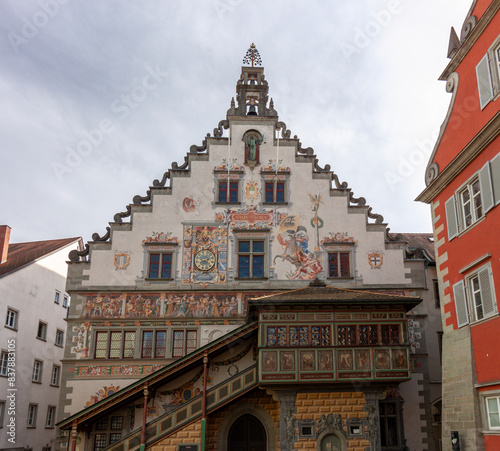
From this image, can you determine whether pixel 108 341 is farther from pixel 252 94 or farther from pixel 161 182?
pixel 252 94

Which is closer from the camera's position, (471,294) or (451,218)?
(471,294)

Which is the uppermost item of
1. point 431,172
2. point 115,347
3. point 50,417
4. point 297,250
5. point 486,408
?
point 431,172

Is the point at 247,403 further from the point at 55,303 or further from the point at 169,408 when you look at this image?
the point at 55,303

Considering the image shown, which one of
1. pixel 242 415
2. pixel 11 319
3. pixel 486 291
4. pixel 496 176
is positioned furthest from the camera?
pixel 11 319

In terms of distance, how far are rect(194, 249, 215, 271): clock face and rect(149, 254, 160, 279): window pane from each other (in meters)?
1.50

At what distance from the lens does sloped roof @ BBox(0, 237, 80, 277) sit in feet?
92.4

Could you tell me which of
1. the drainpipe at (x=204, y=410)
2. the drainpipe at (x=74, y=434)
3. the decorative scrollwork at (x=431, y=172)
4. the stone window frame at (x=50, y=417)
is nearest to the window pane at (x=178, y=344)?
the drainpipe at (x=204, y=410)

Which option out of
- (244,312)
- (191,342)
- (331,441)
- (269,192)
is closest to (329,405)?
(331,441)

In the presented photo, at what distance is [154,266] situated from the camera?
2252 cm

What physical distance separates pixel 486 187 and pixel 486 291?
2.55m

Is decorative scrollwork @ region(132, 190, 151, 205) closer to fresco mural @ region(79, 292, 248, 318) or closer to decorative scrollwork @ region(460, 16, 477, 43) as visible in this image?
fresco mural @ region(79, 292, 248, 318)

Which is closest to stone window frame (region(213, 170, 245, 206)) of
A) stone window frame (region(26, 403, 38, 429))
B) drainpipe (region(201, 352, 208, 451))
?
drainpipe (region(201, 352, 208, 451))

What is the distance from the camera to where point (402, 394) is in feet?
70.1

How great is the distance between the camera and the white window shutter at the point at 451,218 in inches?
623
